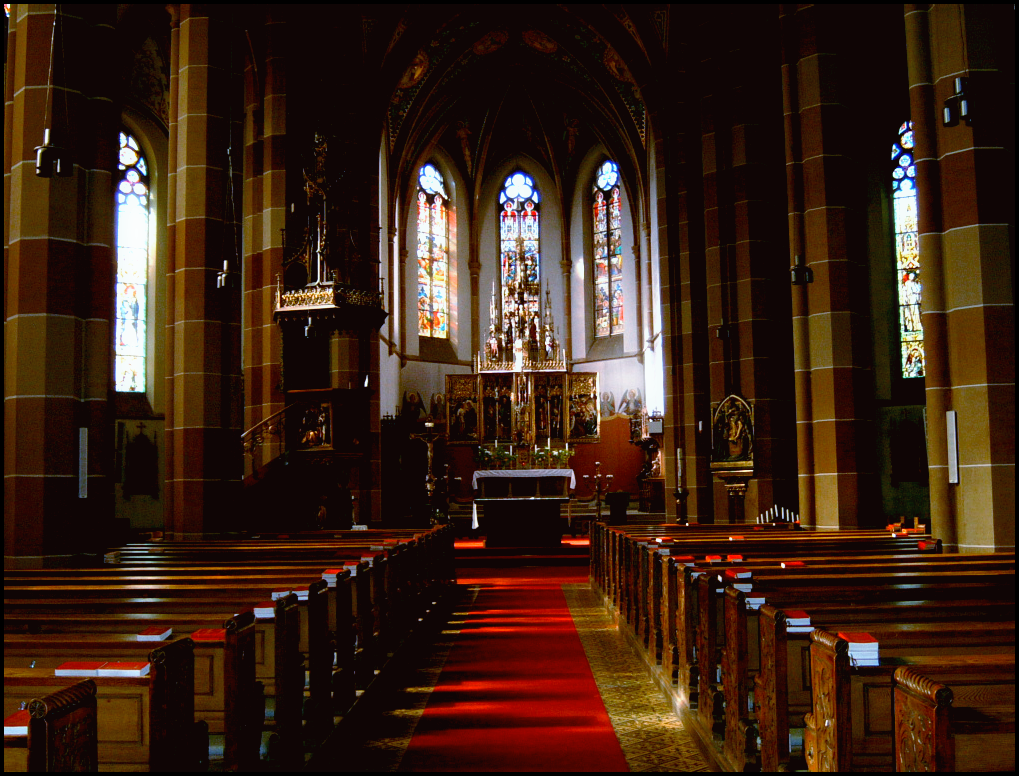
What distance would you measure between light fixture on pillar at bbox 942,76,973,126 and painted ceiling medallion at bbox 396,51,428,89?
63.3ft

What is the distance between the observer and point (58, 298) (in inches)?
347

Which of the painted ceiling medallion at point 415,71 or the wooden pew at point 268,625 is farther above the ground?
the painted ceiling medallion at point 415,71

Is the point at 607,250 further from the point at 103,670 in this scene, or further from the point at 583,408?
the point at 103,670

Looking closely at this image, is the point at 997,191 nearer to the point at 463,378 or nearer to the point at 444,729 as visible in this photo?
the point at 444,729

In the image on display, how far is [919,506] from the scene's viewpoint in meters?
18.8

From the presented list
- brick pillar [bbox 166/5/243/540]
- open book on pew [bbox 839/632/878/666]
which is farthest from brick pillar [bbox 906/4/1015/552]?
brick pillar [bbox 166/5/243/540]

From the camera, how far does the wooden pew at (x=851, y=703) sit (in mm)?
3203

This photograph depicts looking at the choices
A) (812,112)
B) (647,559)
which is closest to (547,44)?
(812,112)

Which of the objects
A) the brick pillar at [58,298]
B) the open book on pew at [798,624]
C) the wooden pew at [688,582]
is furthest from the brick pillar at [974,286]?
the brick pillar at [58,298]

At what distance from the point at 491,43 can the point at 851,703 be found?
26278 mm

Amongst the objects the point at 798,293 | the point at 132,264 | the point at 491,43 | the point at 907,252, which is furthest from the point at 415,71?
the point at 798,293

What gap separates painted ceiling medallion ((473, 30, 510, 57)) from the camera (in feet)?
87.5

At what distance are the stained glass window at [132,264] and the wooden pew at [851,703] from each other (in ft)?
68.4

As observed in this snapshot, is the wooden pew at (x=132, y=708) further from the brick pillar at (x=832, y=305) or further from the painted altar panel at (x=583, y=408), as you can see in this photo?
the painted altar panel at (x=583, y=408)
